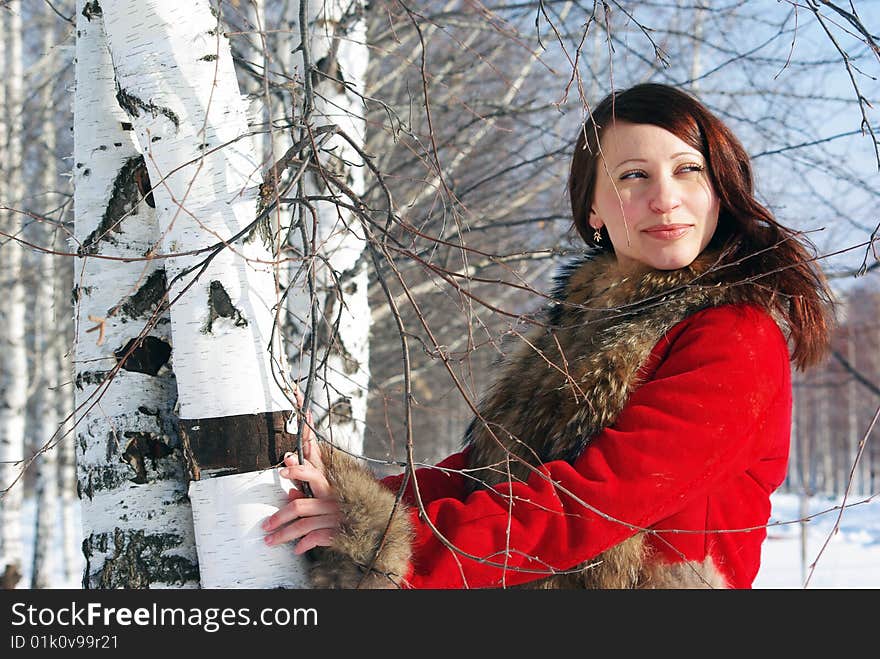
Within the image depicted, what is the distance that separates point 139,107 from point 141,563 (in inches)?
32.8

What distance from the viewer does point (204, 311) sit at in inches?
54.8

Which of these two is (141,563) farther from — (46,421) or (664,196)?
(46,421)

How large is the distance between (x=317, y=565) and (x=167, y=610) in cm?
27

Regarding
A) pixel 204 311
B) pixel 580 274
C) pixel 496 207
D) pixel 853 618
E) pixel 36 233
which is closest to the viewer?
pixel 204 311

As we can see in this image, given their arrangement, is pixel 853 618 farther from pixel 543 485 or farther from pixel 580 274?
pixel 580 274

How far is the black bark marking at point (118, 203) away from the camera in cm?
164

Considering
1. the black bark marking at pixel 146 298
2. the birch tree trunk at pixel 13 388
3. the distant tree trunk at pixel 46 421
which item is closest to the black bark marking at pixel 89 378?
the black bark marking at pixel 146 298

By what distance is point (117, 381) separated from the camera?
5.22 feet

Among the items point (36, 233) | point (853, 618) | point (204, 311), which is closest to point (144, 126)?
point (204, 311)

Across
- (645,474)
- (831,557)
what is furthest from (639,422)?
(831,557)

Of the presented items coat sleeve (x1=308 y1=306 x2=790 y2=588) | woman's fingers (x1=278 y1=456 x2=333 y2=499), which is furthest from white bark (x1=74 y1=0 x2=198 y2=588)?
coat sleeve (x1=308 y1=306 x2=790 y2=588)

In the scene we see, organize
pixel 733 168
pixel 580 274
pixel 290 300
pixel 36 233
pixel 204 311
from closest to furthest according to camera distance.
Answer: pixel 204 311 → pixel 733 168 → pixel 580 274 → pixel 290 300 → pixel 36 233

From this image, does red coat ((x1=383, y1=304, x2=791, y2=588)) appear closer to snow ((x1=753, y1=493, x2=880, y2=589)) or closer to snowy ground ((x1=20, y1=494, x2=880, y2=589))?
snowy ground ((x1=20, y1=494, x2=880, y2=589))

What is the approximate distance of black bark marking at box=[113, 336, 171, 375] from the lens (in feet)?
5.24
